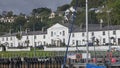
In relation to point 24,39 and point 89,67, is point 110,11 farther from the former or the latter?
point 89,67

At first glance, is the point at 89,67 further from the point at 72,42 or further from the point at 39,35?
the point at 39,35

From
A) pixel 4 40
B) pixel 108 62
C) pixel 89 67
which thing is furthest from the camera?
pixel 4 40

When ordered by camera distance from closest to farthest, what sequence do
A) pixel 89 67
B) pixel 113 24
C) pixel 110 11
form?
pixel 89 67 < pixel 110 11 < pixel 113 24

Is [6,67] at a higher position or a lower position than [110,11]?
lower

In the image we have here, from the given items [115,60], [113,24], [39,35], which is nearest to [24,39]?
[39,35]

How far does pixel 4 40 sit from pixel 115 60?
130839mm

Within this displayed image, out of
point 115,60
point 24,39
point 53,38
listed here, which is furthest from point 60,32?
point 115,60

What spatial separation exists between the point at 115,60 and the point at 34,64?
48.0 feet

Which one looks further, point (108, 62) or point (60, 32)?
point (60, 32)

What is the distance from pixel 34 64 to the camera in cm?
5744

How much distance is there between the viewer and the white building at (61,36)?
456 feet

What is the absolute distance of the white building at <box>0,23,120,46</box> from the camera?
456ft

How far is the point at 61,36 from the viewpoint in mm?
155750

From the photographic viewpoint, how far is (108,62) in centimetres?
4384
